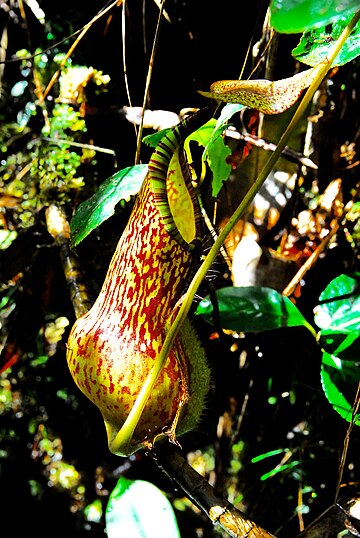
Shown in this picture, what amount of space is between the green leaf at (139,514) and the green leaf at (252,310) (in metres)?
0.31

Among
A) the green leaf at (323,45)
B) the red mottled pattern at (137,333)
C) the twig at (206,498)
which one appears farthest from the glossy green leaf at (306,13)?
the twig at (206,498)

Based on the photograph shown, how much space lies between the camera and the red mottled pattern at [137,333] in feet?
1.97

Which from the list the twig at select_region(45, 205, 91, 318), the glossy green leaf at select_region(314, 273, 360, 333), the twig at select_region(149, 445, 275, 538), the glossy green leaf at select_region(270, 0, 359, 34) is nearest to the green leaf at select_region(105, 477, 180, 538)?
the twig at select_region(149, 445, 275, 538)

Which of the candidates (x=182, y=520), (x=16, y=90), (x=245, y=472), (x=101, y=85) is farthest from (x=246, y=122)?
(x=182, y=520)

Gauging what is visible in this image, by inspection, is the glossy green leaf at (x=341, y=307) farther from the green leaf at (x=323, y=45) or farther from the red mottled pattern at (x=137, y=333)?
the green leaf at (x=323, y=45)

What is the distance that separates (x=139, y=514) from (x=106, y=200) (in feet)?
1.42

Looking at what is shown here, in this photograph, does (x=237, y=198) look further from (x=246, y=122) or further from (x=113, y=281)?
(x=113, y=281)

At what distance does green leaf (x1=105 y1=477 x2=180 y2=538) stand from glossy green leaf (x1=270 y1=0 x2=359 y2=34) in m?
0.57

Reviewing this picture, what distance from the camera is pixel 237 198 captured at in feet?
3.38

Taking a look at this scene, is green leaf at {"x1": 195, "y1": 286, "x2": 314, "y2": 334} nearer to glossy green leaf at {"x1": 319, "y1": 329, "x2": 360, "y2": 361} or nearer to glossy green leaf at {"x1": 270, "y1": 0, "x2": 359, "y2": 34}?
glossy green leaf at {"x1": 319, "y1": 329, "x2": 360, "y2": 361}

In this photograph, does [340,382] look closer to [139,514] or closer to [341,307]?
[341,307]

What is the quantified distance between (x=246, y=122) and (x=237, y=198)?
0.55ft

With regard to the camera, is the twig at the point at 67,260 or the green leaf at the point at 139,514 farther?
the twig at the point at 67,260

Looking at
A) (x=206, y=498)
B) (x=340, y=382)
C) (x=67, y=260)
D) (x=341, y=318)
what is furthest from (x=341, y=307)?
(x=67, y=260)
